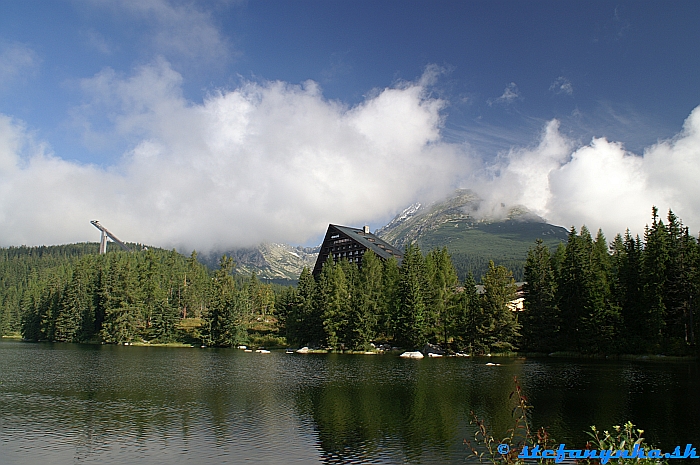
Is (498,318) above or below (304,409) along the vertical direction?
above

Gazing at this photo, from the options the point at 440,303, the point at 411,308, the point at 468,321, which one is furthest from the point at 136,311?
the point at 468,321

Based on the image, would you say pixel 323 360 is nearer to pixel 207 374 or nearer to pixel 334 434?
pixel 207 374

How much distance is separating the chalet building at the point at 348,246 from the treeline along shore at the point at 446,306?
14.0 meters

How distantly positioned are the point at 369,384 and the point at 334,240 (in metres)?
95.2

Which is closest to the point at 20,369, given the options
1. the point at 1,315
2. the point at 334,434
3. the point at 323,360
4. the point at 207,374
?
the point at 207,374

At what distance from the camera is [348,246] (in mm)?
138750

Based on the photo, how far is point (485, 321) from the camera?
86688 mm

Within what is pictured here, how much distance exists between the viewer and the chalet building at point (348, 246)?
445ft

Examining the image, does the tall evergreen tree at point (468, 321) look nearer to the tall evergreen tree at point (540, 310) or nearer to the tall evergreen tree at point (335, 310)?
the tall evergreen tree at point (540, 310)

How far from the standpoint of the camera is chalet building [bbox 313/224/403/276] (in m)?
136

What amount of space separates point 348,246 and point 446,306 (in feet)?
157

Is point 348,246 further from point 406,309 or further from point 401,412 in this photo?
point 401,412

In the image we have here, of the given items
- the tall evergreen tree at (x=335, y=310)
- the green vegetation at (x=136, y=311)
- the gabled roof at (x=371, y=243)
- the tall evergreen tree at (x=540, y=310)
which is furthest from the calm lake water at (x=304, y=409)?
the gabled roof at (x=371, y=243)

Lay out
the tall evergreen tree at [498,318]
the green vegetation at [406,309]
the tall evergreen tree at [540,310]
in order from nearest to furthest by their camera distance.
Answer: the tall evergreen tree at [498,318]
the tall evergreen tree at [540,310]
the green vegetation at [406,309]
